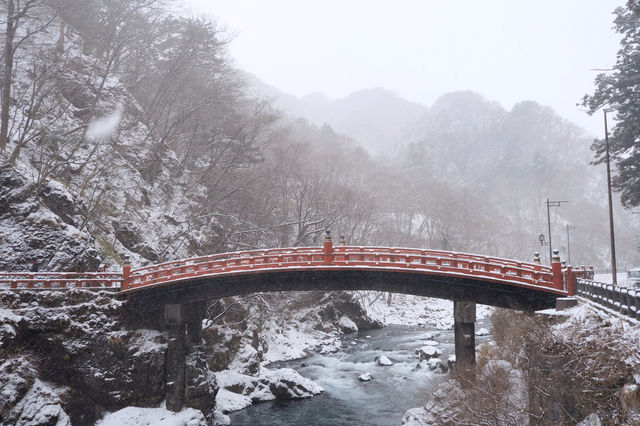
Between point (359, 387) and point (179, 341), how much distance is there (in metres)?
11.9

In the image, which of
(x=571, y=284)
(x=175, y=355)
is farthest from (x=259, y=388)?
(x=571, y=284)

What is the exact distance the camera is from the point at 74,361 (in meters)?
19.0

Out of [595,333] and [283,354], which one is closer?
[595,333]

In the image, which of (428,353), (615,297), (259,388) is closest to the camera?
(615,297)

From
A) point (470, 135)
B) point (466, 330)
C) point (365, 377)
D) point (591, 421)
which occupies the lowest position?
point (365, 377)

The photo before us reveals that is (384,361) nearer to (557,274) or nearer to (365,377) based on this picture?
(365,377)

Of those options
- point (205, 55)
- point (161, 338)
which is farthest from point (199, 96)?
point (161, 338)

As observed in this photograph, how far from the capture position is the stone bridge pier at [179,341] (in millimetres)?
21141

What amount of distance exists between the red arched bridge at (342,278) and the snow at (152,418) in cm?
521

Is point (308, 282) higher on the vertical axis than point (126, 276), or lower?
lower

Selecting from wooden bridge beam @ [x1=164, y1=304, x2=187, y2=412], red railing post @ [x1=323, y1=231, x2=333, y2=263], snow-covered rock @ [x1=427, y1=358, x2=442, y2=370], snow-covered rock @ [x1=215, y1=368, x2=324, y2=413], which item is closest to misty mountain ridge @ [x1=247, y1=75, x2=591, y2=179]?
snow-covered rock @ [x1=427, y1=358, x2=442, y2=370]

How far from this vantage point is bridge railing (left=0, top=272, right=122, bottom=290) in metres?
18.7

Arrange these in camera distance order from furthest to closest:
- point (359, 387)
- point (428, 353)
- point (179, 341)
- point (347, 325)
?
Answer: point (347, 325) < point (428, 353) < point (359, 387) < point (179, 341)

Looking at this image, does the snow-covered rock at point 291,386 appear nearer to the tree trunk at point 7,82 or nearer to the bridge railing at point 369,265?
the bridge railing at point 369,265
